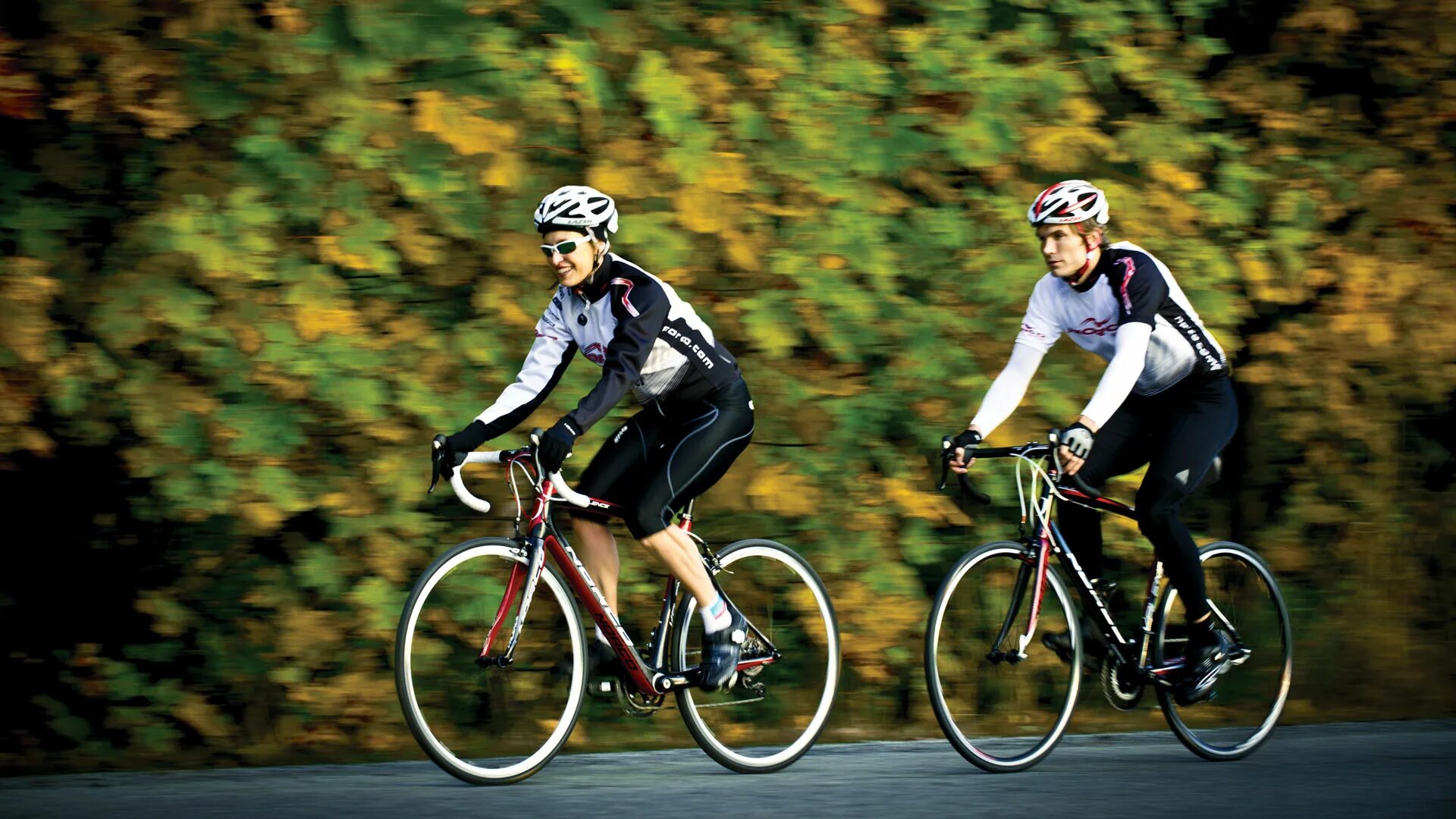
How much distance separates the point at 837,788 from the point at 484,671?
1321 millimetres

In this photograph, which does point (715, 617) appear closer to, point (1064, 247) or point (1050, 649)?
point (1050, 649)

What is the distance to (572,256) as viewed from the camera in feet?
19.0

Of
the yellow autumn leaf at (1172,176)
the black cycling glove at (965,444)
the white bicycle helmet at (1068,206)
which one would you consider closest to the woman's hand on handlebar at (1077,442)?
the black cycling glove at (965,444)

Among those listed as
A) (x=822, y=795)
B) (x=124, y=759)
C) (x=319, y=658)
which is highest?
(x=822, y=795)

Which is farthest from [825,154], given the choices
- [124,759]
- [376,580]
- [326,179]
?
[124,759]

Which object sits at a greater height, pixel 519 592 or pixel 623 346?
pixel 623 346

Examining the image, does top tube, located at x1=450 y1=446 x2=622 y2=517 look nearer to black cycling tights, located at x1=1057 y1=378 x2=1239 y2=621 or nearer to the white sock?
the white sock

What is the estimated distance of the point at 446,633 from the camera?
5738 millimetres

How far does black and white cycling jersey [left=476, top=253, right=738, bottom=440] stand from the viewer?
226 inches

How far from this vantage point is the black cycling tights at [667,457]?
234 inches

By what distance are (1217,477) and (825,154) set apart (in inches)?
86.9

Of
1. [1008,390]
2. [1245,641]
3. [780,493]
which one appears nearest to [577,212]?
[1008,390]

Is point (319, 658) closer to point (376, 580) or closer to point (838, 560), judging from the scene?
point (376, 580)

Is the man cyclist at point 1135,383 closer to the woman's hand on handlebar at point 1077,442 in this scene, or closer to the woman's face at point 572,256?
the woman's hand on handlebar at point 1077,442
